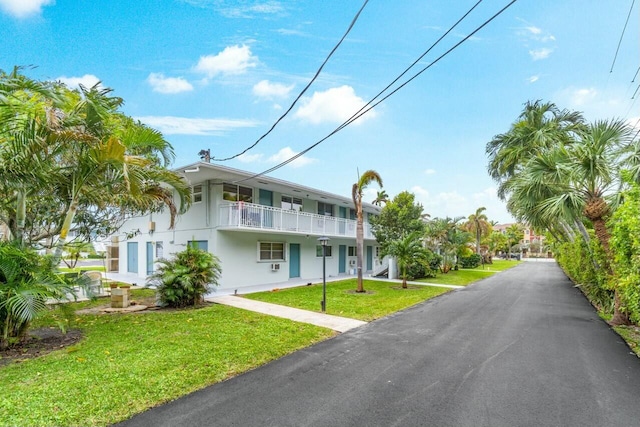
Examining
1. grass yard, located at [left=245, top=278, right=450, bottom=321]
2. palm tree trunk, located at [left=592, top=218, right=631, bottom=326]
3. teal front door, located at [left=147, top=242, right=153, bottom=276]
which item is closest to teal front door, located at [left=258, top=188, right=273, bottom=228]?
grass yard, located at [left=245, top=278, right=450, bottom=321]

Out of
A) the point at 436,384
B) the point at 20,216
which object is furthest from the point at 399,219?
the point at 20,216

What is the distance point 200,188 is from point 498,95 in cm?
1390

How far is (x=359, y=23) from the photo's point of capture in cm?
673

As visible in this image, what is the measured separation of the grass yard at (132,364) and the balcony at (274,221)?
17.8 ft

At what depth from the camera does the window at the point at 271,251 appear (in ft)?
50.8

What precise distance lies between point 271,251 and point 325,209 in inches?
225

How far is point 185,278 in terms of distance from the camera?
389 inches

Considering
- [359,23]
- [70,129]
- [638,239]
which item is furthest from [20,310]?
[638,239]

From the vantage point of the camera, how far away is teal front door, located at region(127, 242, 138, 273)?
18156 mm

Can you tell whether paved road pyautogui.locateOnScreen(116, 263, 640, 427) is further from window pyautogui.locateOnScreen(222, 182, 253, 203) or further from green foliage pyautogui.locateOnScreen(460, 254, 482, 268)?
green foliage pyautogui.locateOnScreen(460, 254, 482, 268)

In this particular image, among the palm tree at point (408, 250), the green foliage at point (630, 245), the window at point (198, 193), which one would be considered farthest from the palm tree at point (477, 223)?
the green foliage at point (630, 245)

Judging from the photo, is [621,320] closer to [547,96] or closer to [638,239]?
[638,239]

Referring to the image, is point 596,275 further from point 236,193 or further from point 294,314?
point 236,193

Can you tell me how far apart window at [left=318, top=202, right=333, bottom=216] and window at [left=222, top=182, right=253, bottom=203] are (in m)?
5.80
